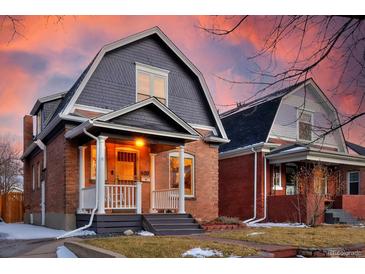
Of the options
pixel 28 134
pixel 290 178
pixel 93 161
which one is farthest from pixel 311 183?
pixel 28 134

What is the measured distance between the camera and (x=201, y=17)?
7.34 m

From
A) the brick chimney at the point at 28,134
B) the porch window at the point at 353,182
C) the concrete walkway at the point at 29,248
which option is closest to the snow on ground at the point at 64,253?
the concrete walkway at the point at 29,248

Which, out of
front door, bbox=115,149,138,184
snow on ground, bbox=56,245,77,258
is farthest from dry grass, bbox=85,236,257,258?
front door, bbox=115,149,138,184

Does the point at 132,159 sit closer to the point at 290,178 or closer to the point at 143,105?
the point at 143,105

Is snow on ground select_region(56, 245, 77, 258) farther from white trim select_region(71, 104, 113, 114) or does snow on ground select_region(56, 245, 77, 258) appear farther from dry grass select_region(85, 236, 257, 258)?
white trim select_region(71, 104, 113, 114)

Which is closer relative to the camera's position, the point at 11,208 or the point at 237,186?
the point at 237,186

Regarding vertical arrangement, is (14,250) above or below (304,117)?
below

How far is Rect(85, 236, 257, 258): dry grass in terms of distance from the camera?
5.60m

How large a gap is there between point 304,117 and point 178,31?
5.59m

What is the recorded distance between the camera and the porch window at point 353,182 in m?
14.8

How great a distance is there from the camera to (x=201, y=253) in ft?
18.5

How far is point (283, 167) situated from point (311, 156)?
1585 millimetres
